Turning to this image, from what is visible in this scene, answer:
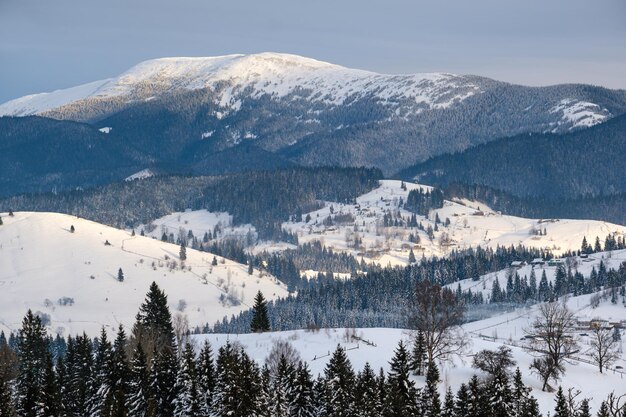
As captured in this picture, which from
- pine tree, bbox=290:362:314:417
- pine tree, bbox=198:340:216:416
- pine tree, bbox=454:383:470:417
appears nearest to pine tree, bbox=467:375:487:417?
pine tree, bbox=454:383:470:417

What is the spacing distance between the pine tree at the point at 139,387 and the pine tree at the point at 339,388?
1821 cm

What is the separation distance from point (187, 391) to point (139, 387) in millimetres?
6579

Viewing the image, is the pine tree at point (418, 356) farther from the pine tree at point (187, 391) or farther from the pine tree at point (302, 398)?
the pine tree at point (187, 391)

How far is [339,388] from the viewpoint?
9112 centimetres

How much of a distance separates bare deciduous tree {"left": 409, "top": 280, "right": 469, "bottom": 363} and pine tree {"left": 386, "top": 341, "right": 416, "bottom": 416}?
6871mm

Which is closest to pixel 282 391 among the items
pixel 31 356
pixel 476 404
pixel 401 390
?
pixel 401 390

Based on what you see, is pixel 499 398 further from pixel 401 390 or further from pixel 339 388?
pixel 339 388

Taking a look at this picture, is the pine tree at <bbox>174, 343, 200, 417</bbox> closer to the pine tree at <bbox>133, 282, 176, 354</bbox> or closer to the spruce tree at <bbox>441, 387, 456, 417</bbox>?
the pine tree at <bbox>133, 282, 176, 354</bbox>

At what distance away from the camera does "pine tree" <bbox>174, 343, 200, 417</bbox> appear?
311 feet

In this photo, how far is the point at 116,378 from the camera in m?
102

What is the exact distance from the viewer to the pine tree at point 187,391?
94938mm

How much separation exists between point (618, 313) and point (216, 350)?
109m

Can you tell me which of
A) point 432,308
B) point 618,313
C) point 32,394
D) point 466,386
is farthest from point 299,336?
point 618,313

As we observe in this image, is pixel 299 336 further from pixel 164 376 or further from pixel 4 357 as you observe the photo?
pixel 4 357
